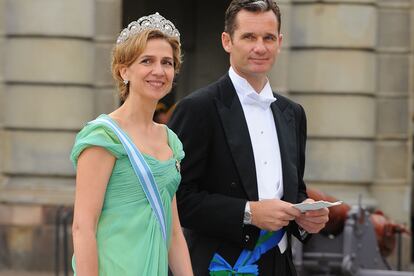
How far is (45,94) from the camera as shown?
41.9ft

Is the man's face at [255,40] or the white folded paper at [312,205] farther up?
the man's face at [255,40]

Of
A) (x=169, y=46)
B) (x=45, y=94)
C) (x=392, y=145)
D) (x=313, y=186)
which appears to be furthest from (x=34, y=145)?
(x=169, y=46)

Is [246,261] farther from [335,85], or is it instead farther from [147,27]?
[335,85]

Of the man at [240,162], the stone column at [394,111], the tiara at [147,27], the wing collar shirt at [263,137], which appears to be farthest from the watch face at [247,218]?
the stone column at [394,111]

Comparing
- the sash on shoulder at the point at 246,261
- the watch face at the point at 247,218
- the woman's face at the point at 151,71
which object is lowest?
the sash on shoulder at the point at 246,261

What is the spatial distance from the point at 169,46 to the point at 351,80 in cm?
Result: 870

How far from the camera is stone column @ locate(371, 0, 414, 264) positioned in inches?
523

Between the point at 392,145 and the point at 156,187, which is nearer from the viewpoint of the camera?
the point at 156,187

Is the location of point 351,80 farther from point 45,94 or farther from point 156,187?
point 156,187

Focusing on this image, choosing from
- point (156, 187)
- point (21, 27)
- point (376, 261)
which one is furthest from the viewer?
point (21, 27)

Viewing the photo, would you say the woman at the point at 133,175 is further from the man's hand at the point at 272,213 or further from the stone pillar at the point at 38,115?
the stone pillar at the point at 38,115

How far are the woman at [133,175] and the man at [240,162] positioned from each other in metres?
0.50

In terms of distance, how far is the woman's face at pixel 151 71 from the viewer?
4465mm

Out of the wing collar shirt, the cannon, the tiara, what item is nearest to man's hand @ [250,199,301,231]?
the wing collar shirt
